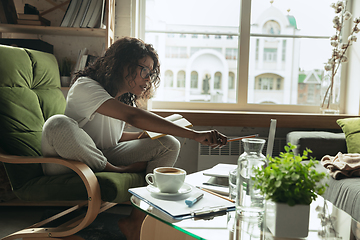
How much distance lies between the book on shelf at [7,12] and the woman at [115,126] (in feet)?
2.77

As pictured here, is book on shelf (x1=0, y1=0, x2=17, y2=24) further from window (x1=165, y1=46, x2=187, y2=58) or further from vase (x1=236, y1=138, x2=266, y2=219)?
vase (x1=236, y1=138, x2=266, y2=219)

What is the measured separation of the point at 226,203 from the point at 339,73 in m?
2.07

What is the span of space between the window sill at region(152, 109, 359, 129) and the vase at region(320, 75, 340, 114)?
16 centimetres

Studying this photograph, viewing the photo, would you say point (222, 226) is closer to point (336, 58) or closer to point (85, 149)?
point (85, 149)

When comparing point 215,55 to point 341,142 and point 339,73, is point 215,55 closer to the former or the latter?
point 339,73

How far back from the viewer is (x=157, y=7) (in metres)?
2.60

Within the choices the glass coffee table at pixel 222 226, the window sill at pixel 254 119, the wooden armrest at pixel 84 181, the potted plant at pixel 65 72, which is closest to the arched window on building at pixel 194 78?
the window sill at pixel 254 119

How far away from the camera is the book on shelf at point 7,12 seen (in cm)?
207

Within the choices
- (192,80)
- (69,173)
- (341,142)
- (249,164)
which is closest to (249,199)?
(249,164)

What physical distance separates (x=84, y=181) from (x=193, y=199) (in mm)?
479

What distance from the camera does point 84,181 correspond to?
1173 millimetres

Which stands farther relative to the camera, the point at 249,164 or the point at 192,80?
the point at 192,80

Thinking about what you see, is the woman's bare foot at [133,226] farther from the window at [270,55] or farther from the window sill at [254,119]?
the window at [270,55]

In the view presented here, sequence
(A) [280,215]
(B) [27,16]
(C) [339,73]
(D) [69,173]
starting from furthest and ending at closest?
(C) [339,73], (B) [27,16], (D) [69,173], (A) [280,215]
